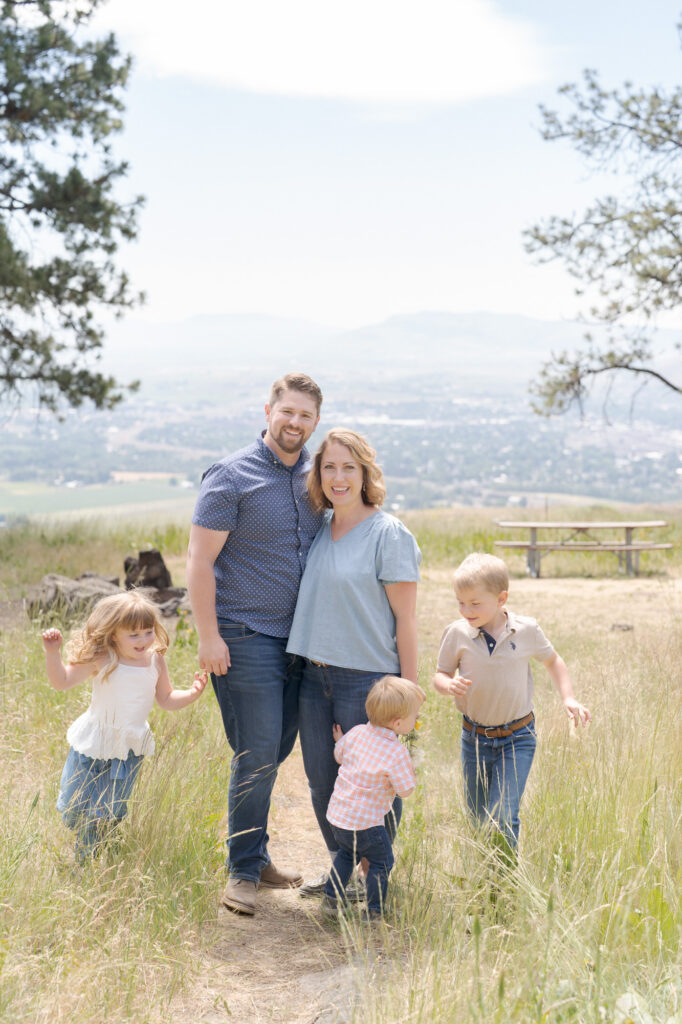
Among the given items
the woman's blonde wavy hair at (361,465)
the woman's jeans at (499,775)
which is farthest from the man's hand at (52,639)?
the woman's jeans at (499,775)

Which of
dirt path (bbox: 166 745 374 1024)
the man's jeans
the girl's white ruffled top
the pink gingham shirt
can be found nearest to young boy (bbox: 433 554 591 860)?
the pink gingham shirt

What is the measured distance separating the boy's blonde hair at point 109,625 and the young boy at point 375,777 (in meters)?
0.87

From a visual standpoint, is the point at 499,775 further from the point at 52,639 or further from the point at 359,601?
the point at 52,639

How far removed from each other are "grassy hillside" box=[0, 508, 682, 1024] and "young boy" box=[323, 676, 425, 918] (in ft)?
0.48

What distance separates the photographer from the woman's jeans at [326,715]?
11.8 feet

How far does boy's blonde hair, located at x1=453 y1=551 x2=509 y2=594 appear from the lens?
3523 millimetres

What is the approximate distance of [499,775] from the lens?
358cm

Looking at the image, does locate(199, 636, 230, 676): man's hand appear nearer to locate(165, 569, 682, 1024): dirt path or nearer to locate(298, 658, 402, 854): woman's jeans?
locate(298, 658, 402, 854): woman's jeans

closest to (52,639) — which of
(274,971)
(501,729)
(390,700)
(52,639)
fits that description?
(52,639)

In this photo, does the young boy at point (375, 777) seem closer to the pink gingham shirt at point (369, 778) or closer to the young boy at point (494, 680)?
the pink gingham shirt at point (369, 778)

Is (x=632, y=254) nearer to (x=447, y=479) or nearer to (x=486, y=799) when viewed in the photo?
(x=486, y=799)

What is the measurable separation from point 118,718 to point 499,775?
143cm

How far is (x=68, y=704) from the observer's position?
17.6 ft

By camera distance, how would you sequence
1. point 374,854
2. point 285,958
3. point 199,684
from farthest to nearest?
point 199,684 → point 374,854 → point 285,958
